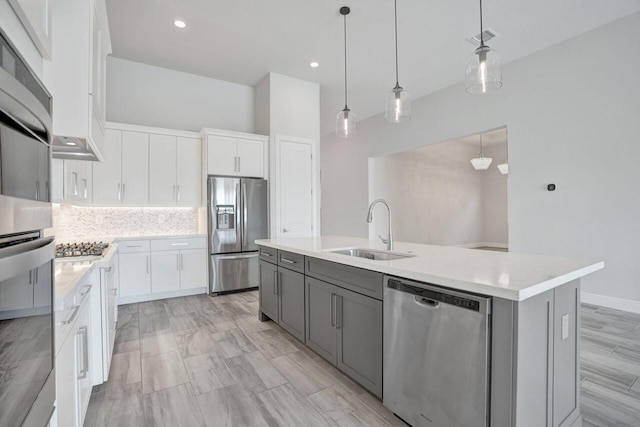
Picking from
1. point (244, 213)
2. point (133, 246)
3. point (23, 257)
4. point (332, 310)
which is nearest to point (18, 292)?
point (23, 257)

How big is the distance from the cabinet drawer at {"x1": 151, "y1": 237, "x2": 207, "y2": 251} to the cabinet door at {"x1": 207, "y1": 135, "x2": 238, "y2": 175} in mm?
978

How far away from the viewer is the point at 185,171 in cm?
445

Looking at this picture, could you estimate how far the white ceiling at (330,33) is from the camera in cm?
329

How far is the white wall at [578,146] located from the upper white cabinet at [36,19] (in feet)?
16.5

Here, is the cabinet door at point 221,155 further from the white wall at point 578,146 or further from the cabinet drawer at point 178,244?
the white wall at point 578,146

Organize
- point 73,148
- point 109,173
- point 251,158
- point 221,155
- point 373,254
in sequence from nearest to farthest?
point 73,148 < point 373,254 < point 109,173 < point 221,155 < point 251,158

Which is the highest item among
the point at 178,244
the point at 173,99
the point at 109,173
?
the point at 173,99

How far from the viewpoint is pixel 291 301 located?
2.71 m

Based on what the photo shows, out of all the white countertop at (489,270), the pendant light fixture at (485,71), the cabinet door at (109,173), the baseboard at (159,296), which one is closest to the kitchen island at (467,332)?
the white countertop at (489,270)

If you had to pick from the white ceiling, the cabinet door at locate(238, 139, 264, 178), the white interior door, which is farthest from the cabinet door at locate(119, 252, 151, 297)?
the white ceiling

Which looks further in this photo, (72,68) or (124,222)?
(124,222)

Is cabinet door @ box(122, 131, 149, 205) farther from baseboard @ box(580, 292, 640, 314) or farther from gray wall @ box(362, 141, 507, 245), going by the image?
baseboard @ box(580, 292, 640, 314)

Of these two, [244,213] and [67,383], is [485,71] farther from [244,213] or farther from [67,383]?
[244,213]

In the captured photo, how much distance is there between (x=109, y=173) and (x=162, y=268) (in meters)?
1.40
